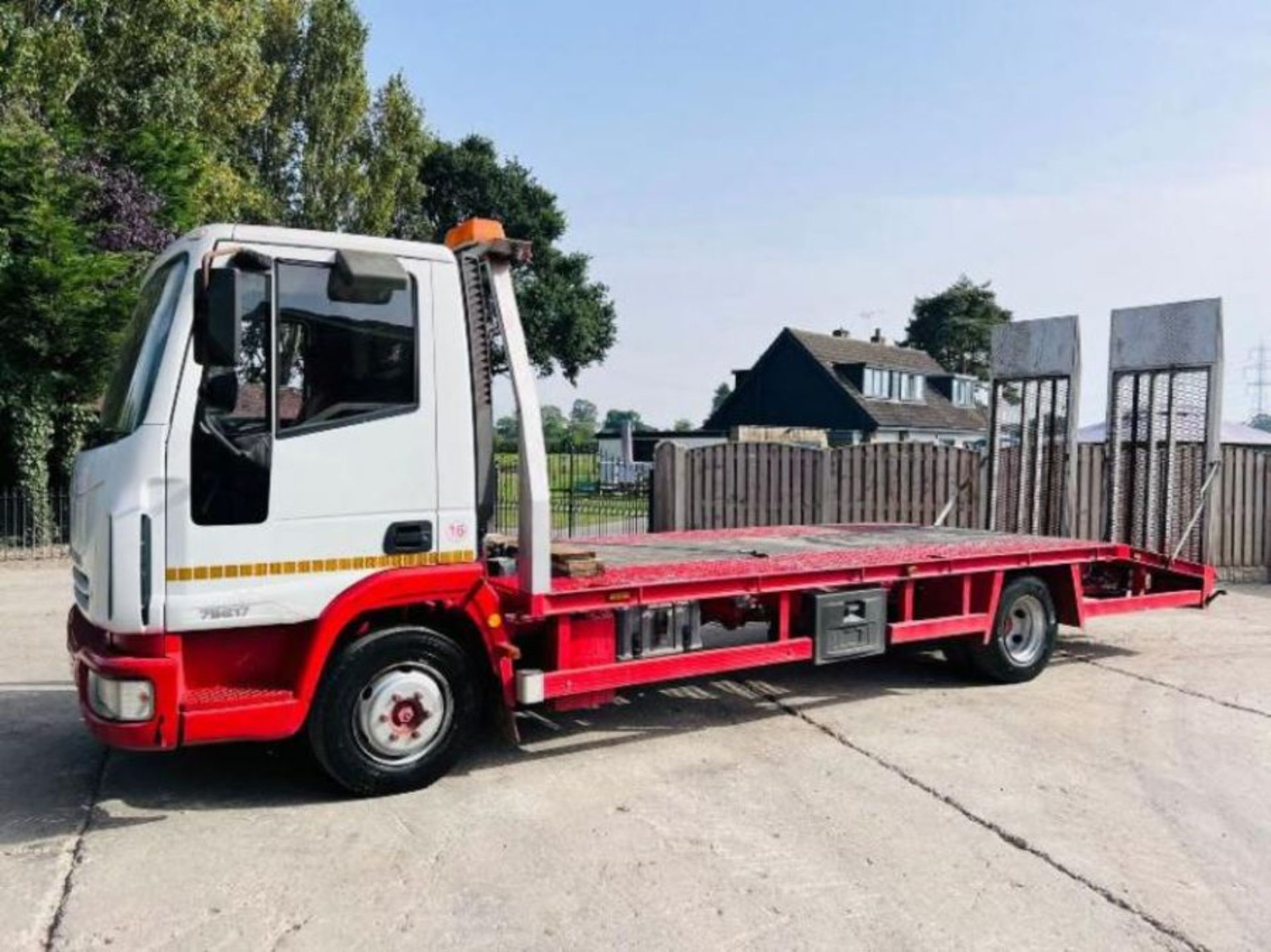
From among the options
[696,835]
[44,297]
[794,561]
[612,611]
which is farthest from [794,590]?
[44,297]

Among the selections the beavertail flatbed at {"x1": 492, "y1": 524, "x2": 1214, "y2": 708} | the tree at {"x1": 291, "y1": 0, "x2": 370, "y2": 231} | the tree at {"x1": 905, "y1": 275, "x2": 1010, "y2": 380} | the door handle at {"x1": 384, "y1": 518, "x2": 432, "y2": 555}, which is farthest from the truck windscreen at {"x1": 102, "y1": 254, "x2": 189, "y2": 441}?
the tree at {"x1": 905, "y1": 275, "x2": 1010, "y2": 380}

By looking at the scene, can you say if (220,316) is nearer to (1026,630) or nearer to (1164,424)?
(1026,630)

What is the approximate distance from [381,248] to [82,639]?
2.38 m

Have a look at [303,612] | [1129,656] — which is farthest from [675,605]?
[1129,656]

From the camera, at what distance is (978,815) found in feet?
15.9

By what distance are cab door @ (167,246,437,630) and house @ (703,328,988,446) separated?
35.2 meters

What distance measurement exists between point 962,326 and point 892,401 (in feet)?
71.6

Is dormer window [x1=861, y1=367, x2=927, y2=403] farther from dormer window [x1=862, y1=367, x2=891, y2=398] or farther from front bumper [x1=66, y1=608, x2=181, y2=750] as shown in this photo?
front bumper [x1=66, y1=608, x2=181, y2=750]

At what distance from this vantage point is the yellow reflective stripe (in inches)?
173

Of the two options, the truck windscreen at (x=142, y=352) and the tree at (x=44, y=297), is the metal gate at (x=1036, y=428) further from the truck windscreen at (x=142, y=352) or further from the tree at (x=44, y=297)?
the tree at (x=44, y=297)

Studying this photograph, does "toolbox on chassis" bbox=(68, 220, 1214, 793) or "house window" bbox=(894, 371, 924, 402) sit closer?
"toolbox on chassis" bbox=(68, 220, 1214, 793)

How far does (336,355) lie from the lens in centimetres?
473

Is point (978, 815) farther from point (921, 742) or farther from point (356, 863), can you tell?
point (356, 863)

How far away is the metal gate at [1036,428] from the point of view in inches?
383
